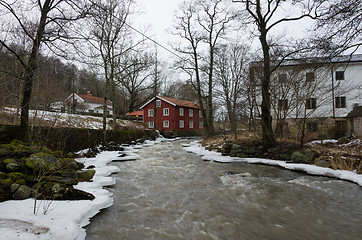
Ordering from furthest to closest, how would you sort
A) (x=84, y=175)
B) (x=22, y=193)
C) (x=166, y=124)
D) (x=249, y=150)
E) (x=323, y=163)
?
(x=166, y=124) → (x=249, y=150) → (x=323, y=163) → (x=84, y=175) → (x=22, y=193)

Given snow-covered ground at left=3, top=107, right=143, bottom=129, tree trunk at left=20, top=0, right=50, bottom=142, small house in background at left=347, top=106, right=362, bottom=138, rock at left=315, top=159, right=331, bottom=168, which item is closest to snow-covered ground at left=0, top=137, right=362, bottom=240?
tree trunk at left=20, top=0, right=50, bottom=142

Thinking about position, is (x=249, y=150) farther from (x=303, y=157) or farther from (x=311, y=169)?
(x=311, y=169)

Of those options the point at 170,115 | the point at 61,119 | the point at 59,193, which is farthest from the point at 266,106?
the point at 170,115

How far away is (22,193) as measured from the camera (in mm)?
3518

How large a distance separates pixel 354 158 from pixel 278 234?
5.78 meters

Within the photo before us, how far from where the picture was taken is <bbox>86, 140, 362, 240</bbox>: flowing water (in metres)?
3.08

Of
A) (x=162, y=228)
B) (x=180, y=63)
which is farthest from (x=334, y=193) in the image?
(x=180, y=63)

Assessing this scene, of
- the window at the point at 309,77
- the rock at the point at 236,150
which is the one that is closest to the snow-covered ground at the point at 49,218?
the rock at the point at 236,150

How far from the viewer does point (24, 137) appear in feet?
21.3

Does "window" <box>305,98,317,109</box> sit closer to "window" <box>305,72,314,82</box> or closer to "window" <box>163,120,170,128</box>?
"window" <box>305,72,314,82</box>

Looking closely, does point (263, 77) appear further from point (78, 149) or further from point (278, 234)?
point (78, 149)

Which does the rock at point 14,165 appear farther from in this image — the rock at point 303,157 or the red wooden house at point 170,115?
the red wooden house at point 170,115

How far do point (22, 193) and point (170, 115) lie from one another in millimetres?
26109

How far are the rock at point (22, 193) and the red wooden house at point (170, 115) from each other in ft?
83.3
